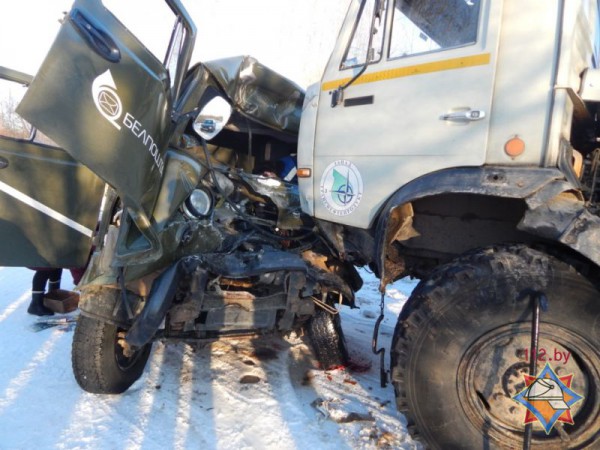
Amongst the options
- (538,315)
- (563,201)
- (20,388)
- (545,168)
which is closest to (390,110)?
(545,168)

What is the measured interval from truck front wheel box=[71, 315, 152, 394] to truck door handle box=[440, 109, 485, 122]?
2588mm

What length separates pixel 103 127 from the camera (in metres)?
2.07

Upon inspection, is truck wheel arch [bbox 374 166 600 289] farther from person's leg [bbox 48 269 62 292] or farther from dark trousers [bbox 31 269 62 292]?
person's leg [bbox 48 269 62 292]

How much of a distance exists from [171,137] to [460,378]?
7.67 ft

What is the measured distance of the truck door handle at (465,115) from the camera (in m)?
2.10

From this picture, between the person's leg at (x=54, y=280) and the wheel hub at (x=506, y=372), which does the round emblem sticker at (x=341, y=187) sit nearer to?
the wheel hub at (x=506, y=372)

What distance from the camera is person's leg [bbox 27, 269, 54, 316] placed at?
4254mm

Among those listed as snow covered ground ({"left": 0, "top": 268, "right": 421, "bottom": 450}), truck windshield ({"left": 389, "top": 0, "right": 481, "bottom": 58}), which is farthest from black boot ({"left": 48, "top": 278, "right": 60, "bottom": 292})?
truck windshield ({"left": 389, "top": 0, "right": 481, "bottom": 58})

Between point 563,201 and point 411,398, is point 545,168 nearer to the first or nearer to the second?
point 563,201

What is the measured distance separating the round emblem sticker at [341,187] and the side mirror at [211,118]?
Result: 122 cm

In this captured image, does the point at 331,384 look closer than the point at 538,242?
No

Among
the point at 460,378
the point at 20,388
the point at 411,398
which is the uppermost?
the point at 460,378

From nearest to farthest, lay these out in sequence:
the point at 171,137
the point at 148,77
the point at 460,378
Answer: the point at 460,378
the point at 148,77
the point at 171,137

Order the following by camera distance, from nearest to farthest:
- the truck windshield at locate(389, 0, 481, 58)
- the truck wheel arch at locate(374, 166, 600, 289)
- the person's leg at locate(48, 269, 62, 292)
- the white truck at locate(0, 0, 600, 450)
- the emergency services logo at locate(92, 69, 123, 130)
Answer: the truck wheel arch at locate(374, 166, 600, 289)
the white truck at locate(0, 0, 600, 450)
the emergency services logo at locate(92, 69, 123, 130)
the truck windshield at locate(389, 0, 481, 58)
the person's leg at locate(48, 269, 62, 292)
